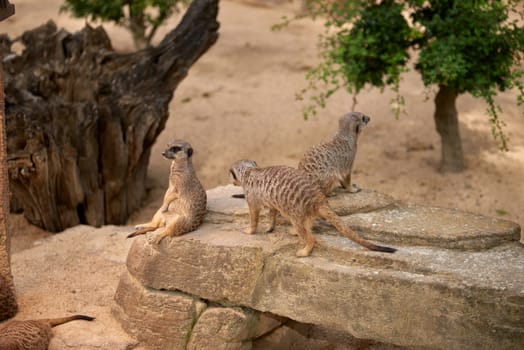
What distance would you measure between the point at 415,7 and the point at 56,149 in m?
3.85

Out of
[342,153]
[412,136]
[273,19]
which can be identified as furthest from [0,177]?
[273,19]

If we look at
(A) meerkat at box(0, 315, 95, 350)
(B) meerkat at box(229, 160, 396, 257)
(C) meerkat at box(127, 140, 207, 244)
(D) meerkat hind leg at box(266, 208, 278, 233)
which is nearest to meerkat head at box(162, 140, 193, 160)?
(C) meerkat at box(127, 140, 207, 244)

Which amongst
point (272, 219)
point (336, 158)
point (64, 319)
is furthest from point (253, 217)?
point (64, 319)

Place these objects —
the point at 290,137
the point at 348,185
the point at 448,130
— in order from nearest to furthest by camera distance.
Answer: the point at 348,185, the point at 448,130, the point at 290,137

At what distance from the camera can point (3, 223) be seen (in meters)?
5.43

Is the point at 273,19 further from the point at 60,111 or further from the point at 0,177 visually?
the point at 0,177

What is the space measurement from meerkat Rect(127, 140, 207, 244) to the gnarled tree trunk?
2.33m

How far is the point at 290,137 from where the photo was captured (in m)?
9.21

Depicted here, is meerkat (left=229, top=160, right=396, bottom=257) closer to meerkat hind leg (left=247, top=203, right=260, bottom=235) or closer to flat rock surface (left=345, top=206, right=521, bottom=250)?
meerkat hind leg (left=247, top=203, right=260, bottom=235)

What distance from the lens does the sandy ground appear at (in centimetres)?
760

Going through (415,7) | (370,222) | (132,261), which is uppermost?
(415,7)

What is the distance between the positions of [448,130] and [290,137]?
1.96m

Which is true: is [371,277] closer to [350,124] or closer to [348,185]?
[348,185]

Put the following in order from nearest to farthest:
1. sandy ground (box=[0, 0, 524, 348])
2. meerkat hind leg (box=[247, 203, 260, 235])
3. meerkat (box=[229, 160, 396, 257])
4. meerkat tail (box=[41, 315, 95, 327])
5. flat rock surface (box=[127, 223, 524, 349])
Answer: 1. flat rock surface (box=[127, 223, 524, 349])
2. meerkat (box=[229, 160, 396, 257])
3. meerkat hind leg (box=[247, 203, 260, 235])
4. meerkat tail (box=[41, 315, 95, 327])
5. sandy ground (box=[0, 0, 524, 348])
